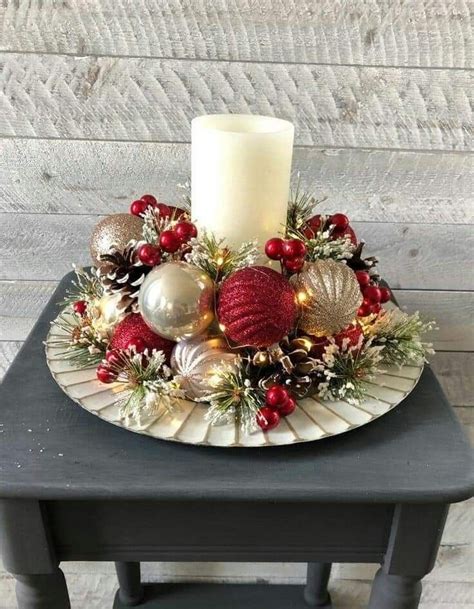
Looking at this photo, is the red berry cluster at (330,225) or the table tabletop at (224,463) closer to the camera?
the table tabletop at (224,463)

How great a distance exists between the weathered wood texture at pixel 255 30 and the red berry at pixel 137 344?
0.47 m

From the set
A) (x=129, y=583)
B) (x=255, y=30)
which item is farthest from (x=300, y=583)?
(x=255, y=30)

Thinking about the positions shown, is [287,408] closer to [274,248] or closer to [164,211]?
[274,248]

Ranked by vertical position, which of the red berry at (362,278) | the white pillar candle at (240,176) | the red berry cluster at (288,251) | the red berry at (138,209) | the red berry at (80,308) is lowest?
the red berry at (80,308)

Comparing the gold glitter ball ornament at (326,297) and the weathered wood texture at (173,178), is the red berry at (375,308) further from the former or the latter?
the weathered wood texture at (173,178)

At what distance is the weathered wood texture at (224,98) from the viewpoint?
0.84 m

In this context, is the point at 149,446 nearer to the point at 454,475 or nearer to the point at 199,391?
the point at 199,391

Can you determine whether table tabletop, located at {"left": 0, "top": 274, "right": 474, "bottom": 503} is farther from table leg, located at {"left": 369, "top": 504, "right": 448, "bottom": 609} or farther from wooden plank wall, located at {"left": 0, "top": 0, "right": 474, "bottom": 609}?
wooden plank wall, located at {"left": 0, "top": 0, "right": 474, "bottom": 609}

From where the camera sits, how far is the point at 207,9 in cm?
81

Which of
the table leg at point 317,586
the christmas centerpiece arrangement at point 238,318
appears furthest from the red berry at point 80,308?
the table leg at point 317,586

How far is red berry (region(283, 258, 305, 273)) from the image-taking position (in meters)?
0.57

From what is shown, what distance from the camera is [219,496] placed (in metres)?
0.48

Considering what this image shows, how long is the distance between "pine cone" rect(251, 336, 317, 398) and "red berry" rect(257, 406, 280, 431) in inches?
1.1

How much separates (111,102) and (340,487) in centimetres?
63
